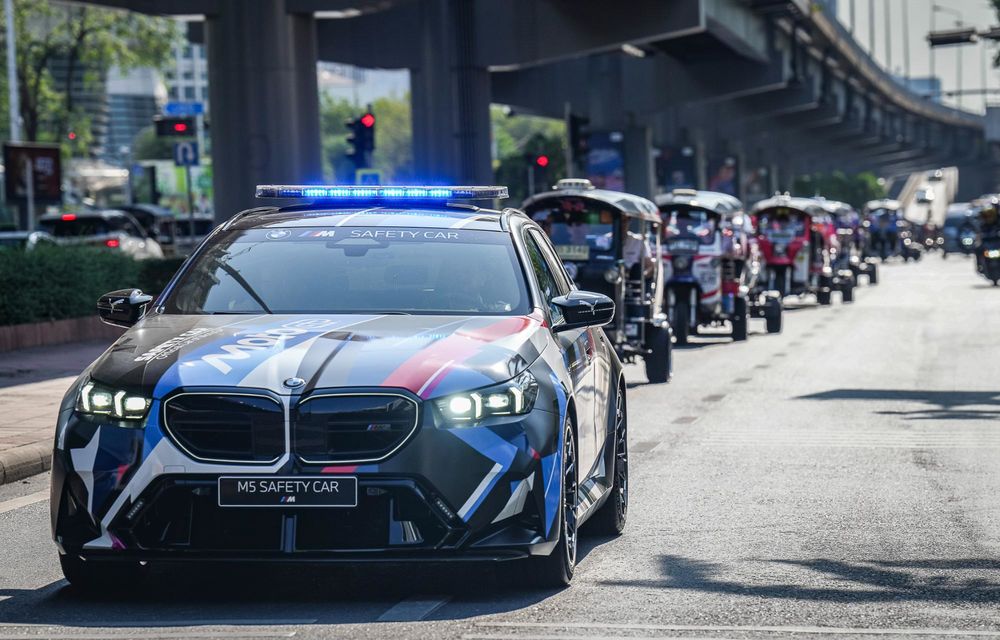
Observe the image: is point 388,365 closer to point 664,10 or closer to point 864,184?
point 664,10

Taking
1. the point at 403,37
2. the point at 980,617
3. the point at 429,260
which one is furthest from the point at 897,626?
the point at 403,37

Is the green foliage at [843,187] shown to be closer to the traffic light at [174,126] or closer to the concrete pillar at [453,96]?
the concrete pillar at [453,96]

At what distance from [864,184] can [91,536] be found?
159 meters

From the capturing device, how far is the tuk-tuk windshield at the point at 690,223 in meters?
26.7

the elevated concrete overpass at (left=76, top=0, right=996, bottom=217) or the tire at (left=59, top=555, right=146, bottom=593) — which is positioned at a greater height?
the elevated concrete overpass at (left=76, top=0, right=996, bottom=217)

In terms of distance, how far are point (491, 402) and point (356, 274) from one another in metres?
1.41

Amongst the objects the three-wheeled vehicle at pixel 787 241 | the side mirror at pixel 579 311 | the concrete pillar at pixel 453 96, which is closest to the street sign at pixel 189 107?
the concrete pillar at pixel 453 96

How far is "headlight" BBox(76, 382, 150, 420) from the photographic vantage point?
22.4 ft

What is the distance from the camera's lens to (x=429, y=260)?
8.16m

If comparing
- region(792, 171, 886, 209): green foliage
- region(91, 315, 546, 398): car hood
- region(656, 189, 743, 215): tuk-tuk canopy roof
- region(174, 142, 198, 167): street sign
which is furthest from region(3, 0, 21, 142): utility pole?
region(792, 171, 886, 209): green foliage

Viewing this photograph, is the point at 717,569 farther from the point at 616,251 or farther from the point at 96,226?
the point at 96,226

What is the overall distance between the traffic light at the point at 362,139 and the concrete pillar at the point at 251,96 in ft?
18.1

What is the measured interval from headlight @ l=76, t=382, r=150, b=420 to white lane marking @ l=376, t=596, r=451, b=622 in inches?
45.0

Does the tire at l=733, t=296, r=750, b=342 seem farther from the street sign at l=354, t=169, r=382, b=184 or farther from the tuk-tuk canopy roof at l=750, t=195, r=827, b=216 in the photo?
the street sign at l=354, t=169, r=382, b=184
